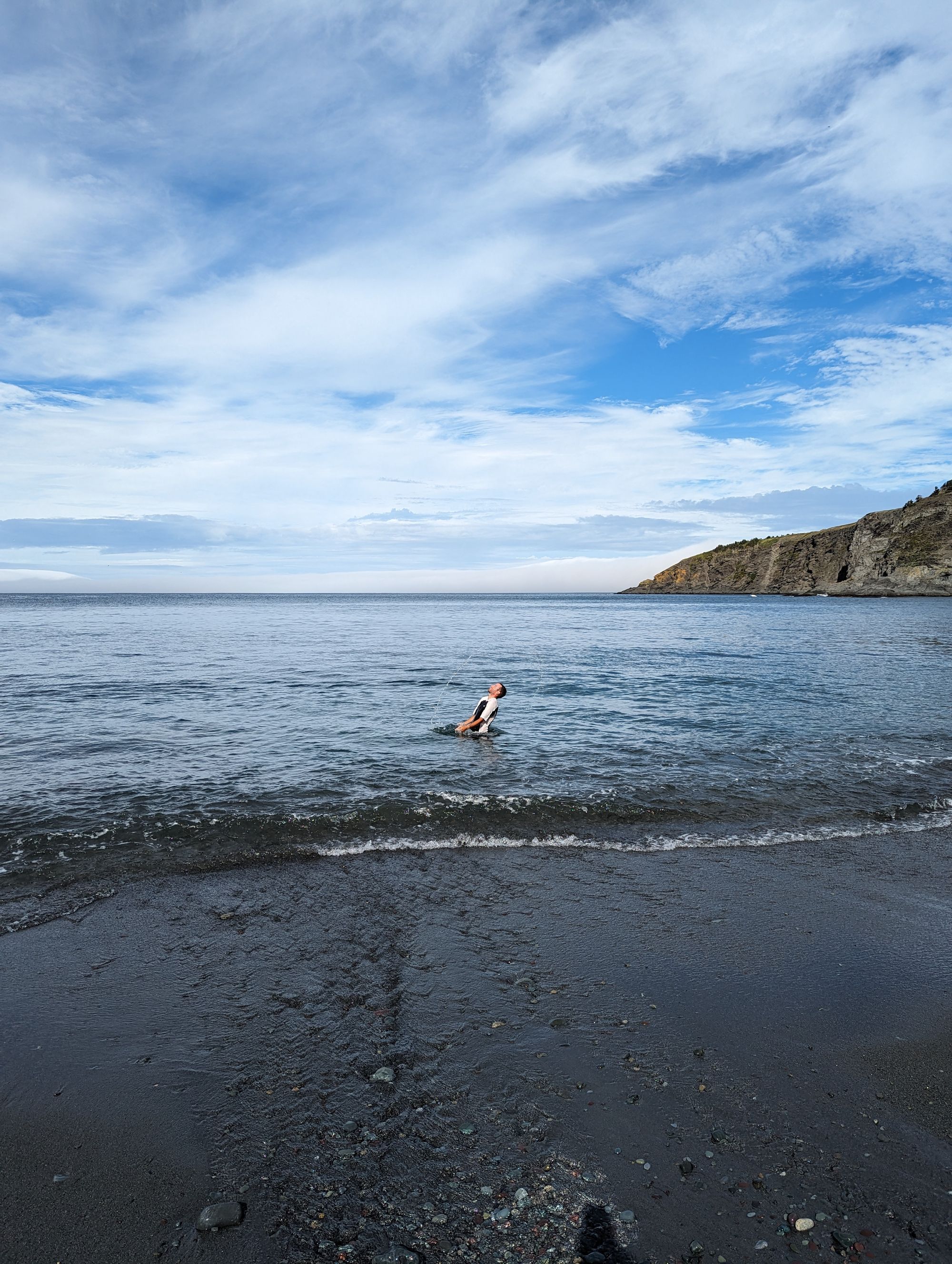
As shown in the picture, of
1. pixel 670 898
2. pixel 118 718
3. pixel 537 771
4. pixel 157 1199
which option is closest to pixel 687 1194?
pixel 157 1199

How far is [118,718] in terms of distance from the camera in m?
19.4

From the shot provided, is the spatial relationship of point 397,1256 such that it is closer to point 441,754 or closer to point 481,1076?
point 481,1076

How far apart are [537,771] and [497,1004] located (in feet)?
27.1

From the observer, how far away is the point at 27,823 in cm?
1070

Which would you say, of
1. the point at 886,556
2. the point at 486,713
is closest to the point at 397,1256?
the point at 486,713

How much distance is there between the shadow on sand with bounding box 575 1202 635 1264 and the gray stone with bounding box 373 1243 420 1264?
36.0 inches

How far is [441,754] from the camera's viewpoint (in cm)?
1572

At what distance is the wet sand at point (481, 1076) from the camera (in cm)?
395

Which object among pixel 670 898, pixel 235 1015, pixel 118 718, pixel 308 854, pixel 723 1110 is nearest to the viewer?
pixel 723 1110

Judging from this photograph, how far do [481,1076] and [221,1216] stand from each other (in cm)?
195

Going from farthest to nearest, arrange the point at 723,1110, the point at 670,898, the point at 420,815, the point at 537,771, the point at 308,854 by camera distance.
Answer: the point at 537,771 → the point at 420,815 → the point at 308,854 → the point at 670,898 → the point at 723,1110

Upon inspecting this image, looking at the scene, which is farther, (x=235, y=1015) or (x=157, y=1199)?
(x=235, y=1015)

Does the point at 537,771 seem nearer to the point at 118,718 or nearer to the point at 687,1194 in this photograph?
the point at 687,1194

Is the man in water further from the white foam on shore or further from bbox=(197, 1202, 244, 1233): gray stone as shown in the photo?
bbox=(197, 1202, 244, 1233): gray stone
